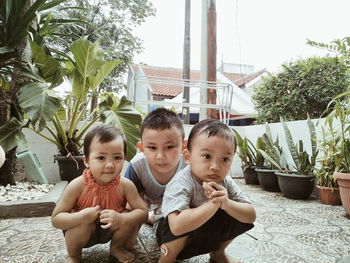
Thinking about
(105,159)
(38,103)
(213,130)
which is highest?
(38,103)

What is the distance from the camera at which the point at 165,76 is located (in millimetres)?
12570

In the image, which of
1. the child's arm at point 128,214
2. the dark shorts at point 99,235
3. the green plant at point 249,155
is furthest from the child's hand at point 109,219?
the green plant at point 249,155

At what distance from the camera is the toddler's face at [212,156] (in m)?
Answer: 0.92

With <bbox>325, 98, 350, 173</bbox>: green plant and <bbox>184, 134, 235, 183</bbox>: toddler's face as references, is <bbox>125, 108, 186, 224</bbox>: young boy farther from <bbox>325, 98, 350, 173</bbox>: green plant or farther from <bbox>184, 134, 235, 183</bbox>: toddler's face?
<bbox>325, 98, 350, 173</bbox>: green plant

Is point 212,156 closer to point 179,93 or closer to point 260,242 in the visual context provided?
point 260,242

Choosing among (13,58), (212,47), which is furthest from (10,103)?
(212,47)

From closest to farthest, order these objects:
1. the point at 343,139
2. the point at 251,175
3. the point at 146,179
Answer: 1. the point at 146,179
2. the point at 343,139
3. the point at 251,175

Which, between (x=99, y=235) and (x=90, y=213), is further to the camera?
(x=99, y=235)

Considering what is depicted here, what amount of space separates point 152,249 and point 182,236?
0.37m

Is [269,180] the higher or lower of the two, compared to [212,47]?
lower

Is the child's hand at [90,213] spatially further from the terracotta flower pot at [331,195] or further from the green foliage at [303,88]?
the green foliage at [303,88]

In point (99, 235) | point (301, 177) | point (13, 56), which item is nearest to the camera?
point (99, 235)

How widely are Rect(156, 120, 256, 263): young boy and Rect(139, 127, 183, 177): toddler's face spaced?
0.40 feet

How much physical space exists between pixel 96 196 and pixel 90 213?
0.33 feet
